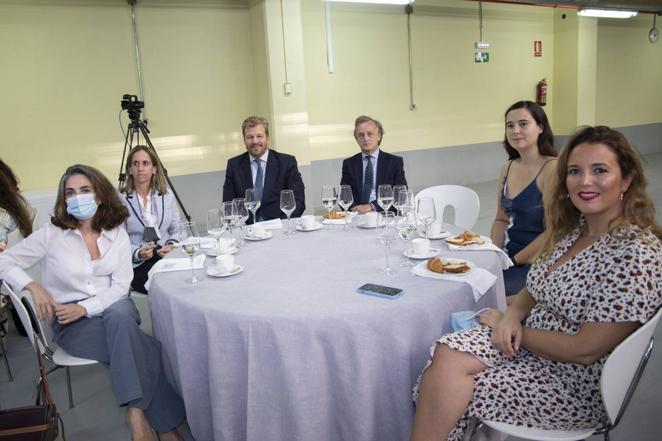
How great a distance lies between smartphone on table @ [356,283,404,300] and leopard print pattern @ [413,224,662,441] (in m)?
0.22

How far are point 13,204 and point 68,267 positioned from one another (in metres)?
1.42

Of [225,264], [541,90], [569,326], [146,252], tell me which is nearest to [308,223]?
[225,264]

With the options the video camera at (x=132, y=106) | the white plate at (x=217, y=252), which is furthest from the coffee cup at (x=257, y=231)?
the video camera at (x=132, y=106)

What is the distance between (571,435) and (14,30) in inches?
238

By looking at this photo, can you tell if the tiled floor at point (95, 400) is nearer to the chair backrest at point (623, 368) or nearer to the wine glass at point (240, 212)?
the chair backrest at point (623, 368)

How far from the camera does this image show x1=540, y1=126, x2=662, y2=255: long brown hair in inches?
58.8

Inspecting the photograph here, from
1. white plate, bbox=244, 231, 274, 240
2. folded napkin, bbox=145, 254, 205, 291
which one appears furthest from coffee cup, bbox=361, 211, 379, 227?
folded napkin, bbox=145, 254, 205, 291

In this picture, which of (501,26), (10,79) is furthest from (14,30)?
(501,26)

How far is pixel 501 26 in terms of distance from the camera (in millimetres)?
8383

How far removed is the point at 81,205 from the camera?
234 centimetres

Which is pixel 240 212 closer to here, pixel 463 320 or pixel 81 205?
pixel 81 205

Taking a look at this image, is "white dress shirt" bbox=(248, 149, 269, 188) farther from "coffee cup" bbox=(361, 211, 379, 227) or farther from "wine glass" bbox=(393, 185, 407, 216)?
"wine glass" bbox=(393, 185, 407, 216)

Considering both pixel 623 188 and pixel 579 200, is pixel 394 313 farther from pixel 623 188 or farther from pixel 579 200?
pixel 623 188

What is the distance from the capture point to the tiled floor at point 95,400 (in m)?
2.19
